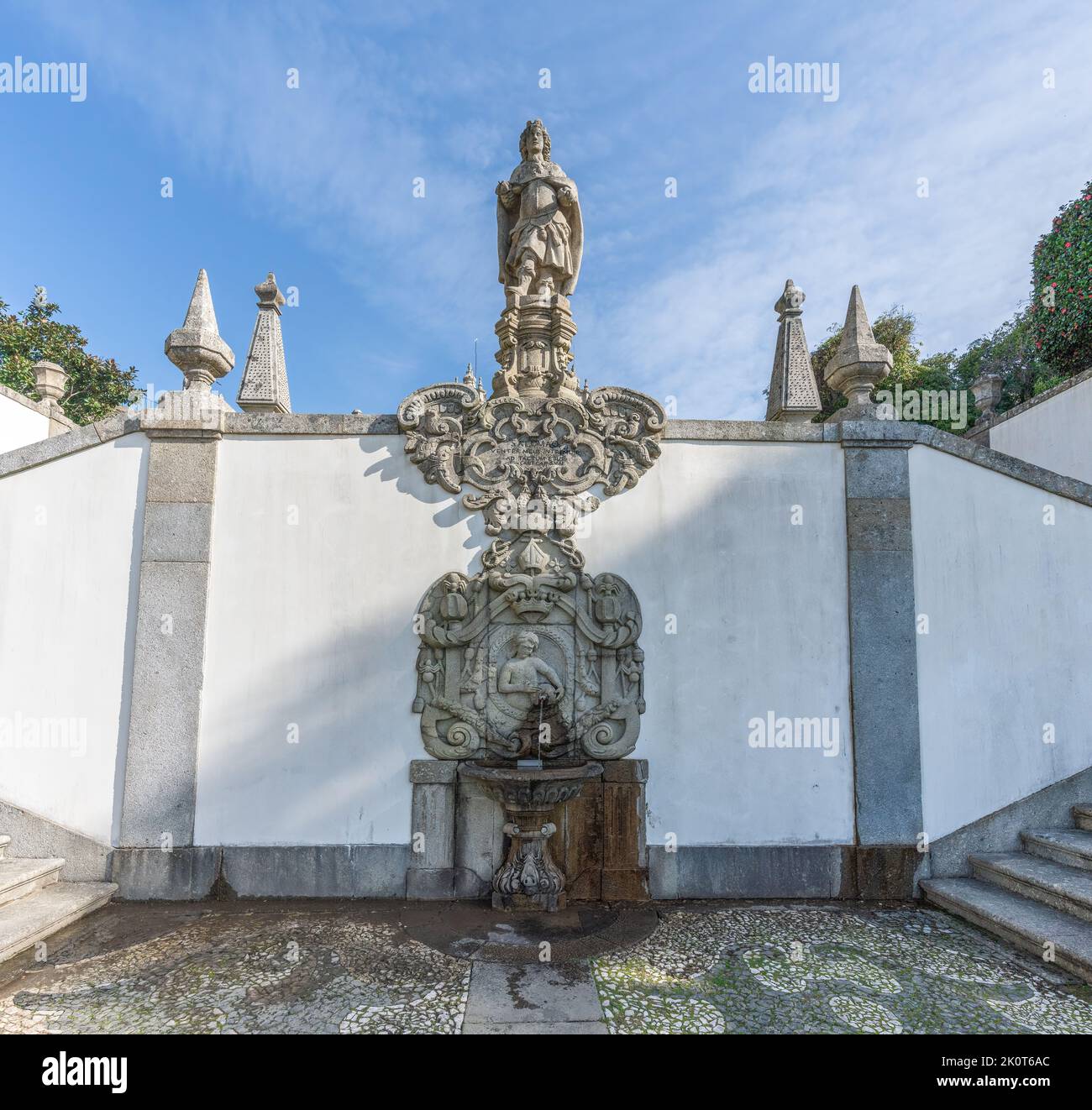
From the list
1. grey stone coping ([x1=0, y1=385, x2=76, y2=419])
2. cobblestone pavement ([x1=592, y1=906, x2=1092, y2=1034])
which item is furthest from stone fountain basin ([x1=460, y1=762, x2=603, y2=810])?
grey stone coping ([x1=0, y1=385, x2=76, y2=419])

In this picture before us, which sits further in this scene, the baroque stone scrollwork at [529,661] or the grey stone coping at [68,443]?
the grey stone coping at [68,443]

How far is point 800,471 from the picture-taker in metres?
5.55

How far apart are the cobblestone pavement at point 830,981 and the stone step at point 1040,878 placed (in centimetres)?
58

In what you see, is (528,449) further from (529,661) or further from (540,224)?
(540,224)

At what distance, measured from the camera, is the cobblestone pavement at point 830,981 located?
3.33 metres

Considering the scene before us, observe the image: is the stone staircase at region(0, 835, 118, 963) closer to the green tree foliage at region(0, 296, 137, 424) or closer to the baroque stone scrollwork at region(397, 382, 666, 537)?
the baroque stone scrollwork at region(397, 382, 666, 537)

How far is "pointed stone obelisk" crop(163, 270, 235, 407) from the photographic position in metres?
5.49

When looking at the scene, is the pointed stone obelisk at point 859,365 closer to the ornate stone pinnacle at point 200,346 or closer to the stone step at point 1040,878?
the stone step at point 1040,878

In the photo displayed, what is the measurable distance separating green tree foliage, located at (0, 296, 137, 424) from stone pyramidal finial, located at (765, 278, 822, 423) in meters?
17.8


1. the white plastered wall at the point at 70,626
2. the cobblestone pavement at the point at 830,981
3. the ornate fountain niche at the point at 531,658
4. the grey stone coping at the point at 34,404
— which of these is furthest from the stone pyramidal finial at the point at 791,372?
the grey stone coping at the point at 34,404

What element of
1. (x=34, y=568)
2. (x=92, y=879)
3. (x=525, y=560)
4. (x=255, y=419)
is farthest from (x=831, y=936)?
(x=34, y=568)

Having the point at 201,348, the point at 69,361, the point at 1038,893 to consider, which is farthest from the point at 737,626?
the point at 69,361

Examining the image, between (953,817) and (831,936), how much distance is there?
5.59 ft
